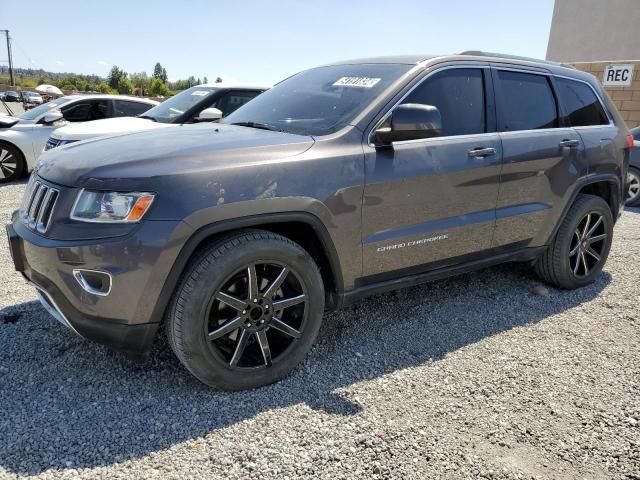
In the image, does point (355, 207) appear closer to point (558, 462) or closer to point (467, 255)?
point (467, 255)

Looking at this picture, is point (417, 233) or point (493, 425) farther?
point (417, 233)

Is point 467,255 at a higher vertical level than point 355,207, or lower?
lower

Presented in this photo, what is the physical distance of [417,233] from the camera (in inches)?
130

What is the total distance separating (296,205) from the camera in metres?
2.75

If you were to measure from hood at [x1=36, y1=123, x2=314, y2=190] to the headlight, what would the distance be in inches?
1.7

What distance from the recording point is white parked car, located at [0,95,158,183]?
28.1 feet

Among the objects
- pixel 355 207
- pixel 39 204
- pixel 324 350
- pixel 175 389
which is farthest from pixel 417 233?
pixel 39 204

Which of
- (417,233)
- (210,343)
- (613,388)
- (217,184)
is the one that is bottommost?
(613,388)

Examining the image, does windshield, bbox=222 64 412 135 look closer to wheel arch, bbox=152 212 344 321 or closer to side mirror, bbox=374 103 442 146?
side mirror, bbox=374 103 442 146

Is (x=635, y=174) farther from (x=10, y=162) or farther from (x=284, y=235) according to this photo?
(x=10, y=162)

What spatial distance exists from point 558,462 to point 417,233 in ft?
4.79

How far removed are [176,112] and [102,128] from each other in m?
1.02

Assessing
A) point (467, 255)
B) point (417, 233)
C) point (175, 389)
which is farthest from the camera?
point (467, 255)

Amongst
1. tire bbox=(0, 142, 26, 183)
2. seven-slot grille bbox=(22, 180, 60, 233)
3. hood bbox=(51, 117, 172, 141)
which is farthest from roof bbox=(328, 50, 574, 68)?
tire bbox=(0, 142, 26, 183)
